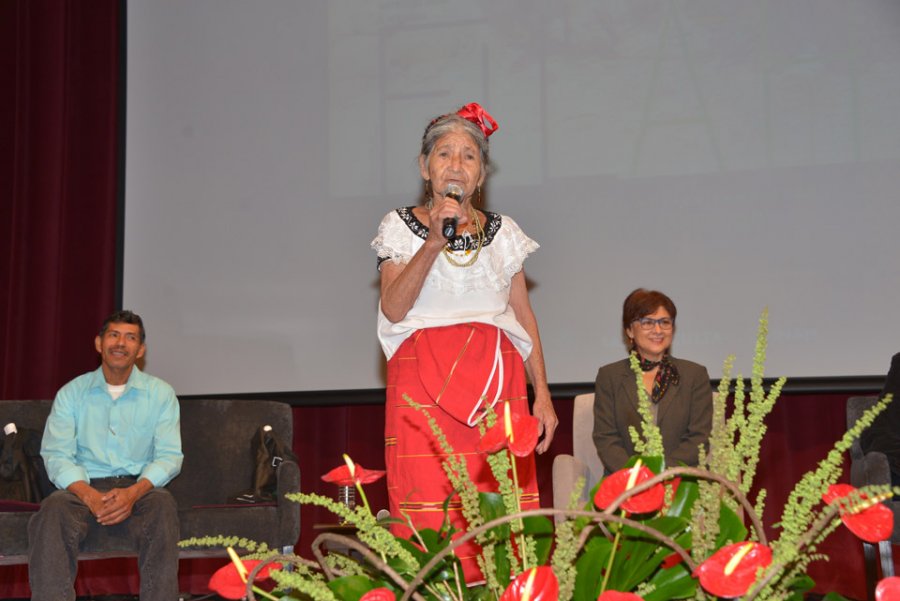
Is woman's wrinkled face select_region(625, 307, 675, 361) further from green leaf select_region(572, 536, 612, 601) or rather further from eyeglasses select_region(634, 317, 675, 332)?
green leaf select_region(572, 536, 612, 601)

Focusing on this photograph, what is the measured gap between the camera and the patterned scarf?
334cm

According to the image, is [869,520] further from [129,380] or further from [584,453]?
[129,380]

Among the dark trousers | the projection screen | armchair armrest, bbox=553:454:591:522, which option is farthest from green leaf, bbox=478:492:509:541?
the projection screen

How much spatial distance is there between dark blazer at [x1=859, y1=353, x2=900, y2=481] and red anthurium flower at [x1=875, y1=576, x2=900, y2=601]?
2.83 meters

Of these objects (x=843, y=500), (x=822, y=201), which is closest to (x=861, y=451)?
(x=822, y=201)

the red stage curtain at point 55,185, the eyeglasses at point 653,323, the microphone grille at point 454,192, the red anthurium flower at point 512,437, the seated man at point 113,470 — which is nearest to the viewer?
the red anthurium flower at point 512,437

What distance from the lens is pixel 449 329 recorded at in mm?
1906

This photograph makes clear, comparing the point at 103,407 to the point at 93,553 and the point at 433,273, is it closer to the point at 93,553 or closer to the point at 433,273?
the point at 93,553

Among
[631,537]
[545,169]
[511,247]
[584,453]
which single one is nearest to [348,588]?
[631,537]

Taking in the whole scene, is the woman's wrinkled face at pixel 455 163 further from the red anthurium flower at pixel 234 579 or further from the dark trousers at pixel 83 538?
the dark trousers at pixel 83 538

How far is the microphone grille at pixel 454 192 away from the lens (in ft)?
5.76

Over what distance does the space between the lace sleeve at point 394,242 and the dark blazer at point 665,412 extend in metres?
1.46

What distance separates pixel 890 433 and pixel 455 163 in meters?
2.00

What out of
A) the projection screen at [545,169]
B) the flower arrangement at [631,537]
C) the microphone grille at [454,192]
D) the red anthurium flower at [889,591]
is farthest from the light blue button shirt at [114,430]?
the red anthurium flower at [889,591]
